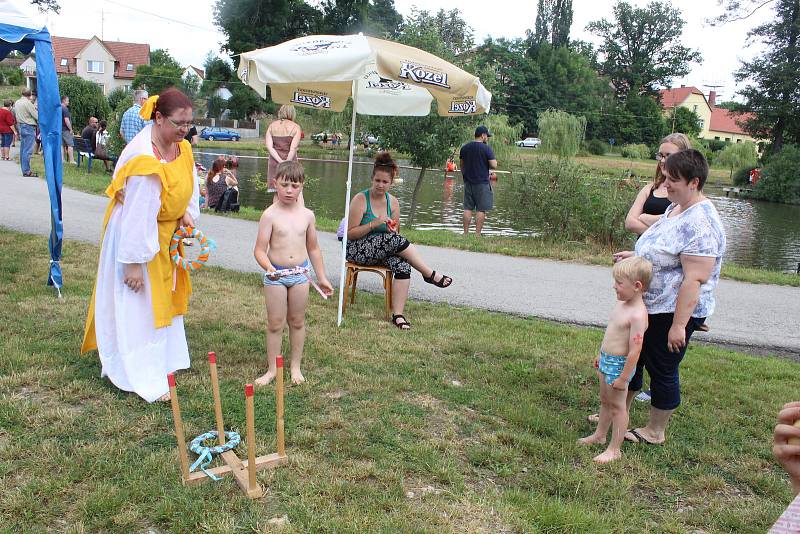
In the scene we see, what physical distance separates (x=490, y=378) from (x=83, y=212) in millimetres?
8988

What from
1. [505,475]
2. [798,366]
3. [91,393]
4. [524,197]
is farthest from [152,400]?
[524,197]

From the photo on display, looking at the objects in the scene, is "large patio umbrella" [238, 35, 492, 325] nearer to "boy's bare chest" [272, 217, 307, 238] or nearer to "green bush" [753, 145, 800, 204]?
"boy's bare chest" [272, 217, 307, 238]

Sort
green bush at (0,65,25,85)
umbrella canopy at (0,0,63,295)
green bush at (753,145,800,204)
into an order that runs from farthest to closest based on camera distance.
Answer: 1. green bush at (0,65,25,85)
2. green bush at (753,145,800,204)
3. umbrella canopy at (0,0,63,295)

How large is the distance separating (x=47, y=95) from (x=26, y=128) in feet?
35.0

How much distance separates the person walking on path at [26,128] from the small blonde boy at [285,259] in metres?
13.1

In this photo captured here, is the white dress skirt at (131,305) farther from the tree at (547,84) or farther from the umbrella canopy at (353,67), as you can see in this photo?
the tree at (547,84)

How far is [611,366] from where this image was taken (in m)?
3.75

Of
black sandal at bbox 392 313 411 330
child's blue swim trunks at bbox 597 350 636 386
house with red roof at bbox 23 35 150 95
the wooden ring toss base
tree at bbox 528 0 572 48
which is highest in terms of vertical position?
tree at bbox 528 0 572 48

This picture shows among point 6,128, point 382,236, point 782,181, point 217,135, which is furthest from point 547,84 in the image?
point 382,236

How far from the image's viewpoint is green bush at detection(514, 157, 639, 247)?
11.3 m

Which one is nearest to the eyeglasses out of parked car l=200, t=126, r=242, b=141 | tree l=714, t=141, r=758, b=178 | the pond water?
the pond water

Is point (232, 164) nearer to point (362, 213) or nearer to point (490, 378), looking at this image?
point (362, 213)

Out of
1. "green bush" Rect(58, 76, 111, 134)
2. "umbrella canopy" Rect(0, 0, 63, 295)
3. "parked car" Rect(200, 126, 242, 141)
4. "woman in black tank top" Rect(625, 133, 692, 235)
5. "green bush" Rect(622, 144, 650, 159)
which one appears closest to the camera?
"woman in black tank top" Rect(625, 133, 692, 235)

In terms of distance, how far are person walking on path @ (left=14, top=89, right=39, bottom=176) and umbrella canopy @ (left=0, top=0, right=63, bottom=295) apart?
9999 millimetres
